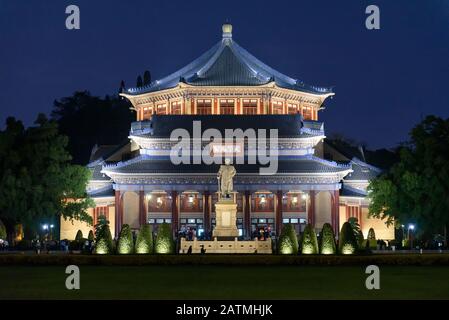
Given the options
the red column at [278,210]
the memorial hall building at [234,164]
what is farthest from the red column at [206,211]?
the red column at [278,210]

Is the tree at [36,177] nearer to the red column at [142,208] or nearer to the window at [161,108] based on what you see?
the red column at [142,208]

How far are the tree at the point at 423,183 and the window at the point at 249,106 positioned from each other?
22823 mm

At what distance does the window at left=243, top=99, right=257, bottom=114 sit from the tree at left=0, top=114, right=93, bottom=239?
2269cm

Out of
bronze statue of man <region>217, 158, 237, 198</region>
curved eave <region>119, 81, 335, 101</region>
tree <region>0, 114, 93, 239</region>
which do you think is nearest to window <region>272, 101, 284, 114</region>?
curved eave <region>119, 81, 335, 101</region>

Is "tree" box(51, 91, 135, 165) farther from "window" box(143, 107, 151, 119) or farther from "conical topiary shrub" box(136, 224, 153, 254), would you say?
"conical topiary shrub" box(136, 224, 153, 254)

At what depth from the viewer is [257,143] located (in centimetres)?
9062

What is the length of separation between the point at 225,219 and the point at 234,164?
72.7 ft

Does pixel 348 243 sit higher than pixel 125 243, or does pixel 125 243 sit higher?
pixel 125 243

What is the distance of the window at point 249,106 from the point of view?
97938 mm

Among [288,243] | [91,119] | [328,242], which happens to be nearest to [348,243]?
[328,242]

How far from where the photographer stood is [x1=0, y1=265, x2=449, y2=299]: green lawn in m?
33.8

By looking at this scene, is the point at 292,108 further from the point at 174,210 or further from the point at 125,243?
the point at 125,243

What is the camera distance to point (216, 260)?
5253 cm
